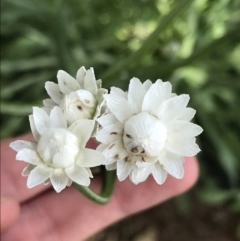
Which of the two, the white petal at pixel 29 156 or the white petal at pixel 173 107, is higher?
the white petal at pixel 29 156

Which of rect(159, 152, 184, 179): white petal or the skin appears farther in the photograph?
the skin

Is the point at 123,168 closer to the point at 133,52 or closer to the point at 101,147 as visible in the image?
the point at 101,147

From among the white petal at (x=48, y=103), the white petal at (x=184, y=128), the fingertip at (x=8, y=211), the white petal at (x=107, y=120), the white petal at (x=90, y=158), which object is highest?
the white petal at (x=48, y=103)

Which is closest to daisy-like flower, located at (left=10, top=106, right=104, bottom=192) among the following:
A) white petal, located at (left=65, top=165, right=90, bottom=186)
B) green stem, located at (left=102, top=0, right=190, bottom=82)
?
white petal, located at (left=65, top=165, right=90, bottom=186)

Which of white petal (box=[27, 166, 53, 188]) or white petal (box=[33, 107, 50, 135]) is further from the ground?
white petal (box=[33, 107, 50, 135])

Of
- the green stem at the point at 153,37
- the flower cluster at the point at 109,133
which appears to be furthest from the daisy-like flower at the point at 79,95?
the green stem at the point at 153,37

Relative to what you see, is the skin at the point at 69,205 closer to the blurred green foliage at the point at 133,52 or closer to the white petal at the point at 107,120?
the blurred green foliage at the point at 133,52

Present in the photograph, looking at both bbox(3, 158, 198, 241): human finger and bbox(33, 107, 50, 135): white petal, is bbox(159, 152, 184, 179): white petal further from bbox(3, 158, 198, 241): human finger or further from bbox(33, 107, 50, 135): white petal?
bbox(3, 158, 198, 241): human finger
